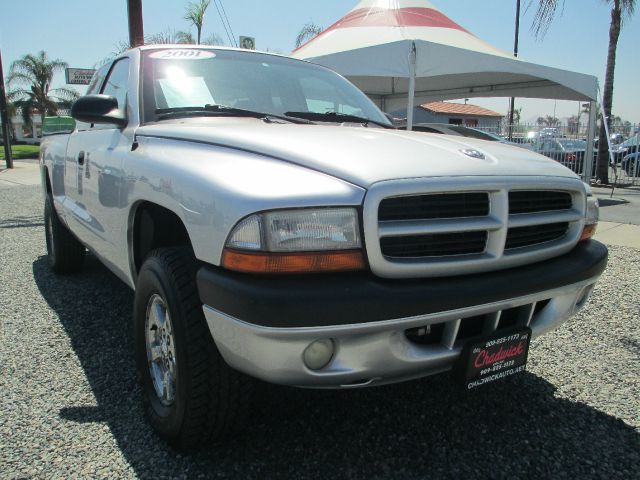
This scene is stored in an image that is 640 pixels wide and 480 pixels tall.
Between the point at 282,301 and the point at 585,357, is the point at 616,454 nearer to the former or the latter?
the point at 585,357

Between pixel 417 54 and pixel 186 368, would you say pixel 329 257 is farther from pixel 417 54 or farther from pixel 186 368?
pixel 417 54

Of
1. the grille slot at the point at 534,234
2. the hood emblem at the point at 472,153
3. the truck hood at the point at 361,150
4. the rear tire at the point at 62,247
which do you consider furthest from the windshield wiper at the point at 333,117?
the rear tire at the point at 62,247

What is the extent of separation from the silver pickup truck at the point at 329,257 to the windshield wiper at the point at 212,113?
0.34ft

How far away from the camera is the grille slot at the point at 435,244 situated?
1.80 metres

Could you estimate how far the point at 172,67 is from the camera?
2895 millimetres

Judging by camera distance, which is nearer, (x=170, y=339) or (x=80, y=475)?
(x=80, y=475)

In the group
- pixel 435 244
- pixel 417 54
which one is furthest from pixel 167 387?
pixel 417 54

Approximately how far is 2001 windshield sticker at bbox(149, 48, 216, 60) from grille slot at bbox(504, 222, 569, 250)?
1.98 metres

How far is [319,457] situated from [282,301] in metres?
0.86

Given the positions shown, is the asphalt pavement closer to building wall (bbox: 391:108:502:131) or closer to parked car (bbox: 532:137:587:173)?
parked car (bbox: 532:137:587:173)

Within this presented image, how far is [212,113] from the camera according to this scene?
276cm

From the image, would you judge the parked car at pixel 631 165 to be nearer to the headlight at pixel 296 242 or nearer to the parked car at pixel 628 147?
the parked car at pixel 628 147

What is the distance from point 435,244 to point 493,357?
51 cm

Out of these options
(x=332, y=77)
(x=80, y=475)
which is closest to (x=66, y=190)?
(x=332, y=77)
